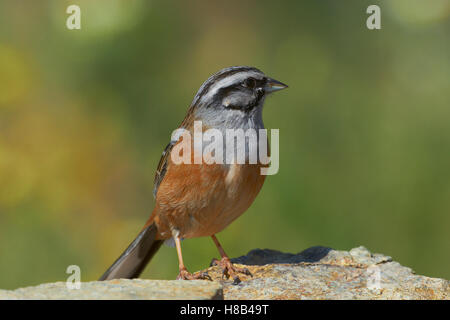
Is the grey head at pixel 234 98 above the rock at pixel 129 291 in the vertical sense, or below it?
above

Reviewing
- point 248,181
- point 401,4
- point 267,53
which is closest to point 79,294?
point 248,181

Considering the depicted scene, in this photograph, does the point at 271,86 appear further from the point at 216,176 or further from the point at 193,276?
the point at 193,276

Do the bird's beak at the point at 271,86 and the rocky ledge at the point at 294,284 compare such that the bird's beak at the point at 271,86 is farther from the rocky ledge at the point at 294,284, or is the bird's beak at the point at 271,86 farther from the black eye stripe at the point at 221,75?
the rocky ledge at the point at 294,284

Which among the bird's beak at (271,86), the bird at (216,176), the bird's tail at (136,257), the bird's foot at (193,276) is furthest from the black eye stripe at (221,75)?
the bird's foot at (193,276)

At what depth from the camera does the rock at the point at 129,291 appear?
3607 mm

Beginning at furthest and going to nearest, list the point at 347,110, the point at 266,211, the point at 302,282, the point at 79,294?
the point at 347,110 → the point at 266,211 → the point at 302,282 → the point at 79,294

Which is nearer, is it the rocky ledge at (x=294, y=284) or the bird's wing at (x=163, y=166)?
the rocky ledge at (x=294, y=284)

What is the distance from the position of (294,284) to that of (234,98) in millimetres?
1572

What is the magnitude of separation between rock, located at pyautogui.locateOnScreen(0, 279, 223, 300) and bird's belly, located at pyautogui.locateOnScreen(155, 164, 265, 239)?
106 centimetres

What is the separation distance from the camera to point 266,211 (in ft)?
21.7

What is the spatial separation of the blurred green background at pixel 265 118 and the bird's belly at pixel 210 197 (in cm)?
133

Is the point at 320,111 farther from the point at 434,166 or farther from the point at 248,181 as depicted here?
the point at 248,181

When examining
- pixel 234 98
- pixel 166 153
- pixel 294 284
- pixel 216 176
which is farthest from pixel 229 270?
pixel 234 98

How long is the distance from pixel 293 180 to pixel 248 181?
1.93 metres
